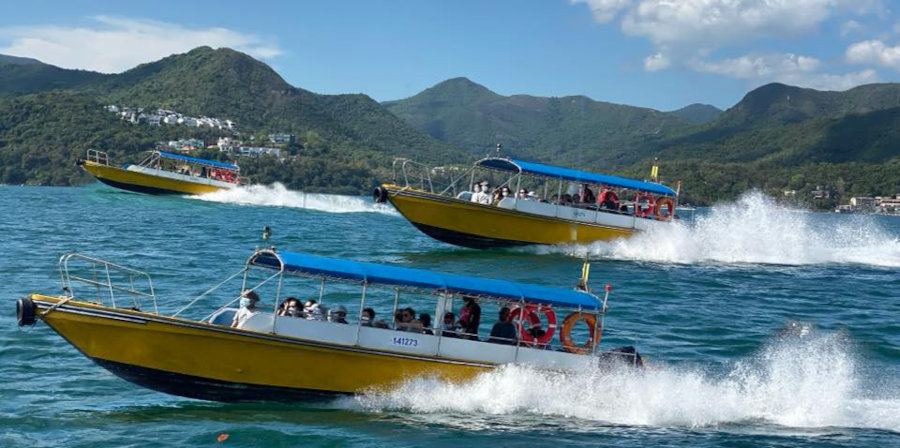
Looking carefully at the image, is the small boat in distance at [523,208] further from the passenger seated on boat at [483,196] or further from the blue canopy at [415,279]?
the blue canopy at [415,279]

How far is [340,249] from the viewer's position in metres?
40.1

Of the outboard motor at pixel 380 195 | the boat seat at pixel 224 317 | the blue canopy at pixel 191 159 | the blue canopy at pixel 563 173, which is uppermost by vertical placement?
the blue canopy at pixel 191 159

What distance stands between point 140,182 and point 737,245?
4567 cm

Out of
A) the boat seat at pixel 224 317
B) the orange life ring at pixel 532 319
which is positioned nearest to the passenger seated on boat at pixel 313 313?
the boat seat at pixel 224 317

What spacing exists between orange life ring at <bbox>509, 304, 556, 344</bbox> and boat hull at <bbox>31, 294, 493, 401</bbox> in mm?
1808

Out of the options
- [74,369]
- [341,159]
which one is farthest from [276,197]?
[341,159]

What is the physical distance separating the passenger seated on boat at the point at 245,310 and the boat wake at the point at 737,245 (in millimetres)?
22817

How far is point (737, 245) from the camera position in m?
44.1

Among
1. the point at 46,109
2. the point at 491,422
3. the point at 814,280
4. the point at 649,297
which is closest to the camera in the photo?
the point at 491,422

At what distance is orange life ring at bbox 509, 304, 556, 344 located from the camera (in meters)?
17.1

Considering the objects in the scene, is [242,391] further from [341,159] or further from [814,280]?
[341,159]

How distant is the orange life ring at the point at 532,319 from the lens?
17078 millimetres

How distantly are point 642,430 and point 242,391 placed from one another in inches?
263

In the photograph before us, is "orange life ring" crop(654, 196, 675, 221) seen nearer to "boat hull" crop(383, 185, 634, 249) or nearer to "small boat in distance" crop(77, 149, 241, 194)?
"boat hull" crop(383, 185, 634, 249)
